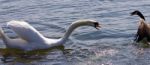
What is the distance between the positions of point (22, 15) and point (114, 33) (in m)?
3.13

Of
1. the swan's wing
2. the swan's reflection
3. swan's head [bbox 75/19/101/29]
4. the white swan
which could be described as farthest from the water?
swan's head [bbox 75/19/101/29]

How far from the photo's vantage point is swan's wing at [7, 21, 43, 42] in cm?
1176

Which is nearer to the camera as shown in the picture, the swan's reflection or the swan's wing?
the swan's reflection

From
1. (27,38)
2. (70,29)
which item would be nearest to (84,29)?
(70,29)

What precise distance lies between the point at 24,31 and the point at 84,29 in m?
2.32

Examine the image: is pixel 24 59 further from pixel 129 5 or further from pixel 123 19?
pixel 129 5

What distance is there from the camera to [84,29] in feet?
44.9

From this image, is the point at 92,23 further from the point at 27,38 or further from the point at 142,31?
the point at 27,38

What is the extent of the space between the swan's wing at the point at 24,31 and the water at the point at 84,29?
0.39 meters

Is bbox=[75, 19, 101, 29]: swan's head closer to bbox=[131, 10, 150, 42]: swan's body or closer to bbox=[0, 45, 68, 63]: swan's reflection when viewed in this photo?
bbox=[0, 45, 68, 63]: swan's reflection

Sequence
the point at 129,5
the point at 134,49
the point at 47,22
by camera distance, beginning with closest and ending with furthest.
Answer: the point at 134,49 < the point at 47,22 < the point at 129,5

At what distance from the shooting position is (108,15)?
14586mm

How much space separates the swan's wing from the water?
39 cm

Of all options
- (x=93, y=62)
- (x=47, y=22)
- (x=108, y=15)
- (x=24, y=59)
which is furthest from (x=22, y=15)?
(x=93, y=62)
